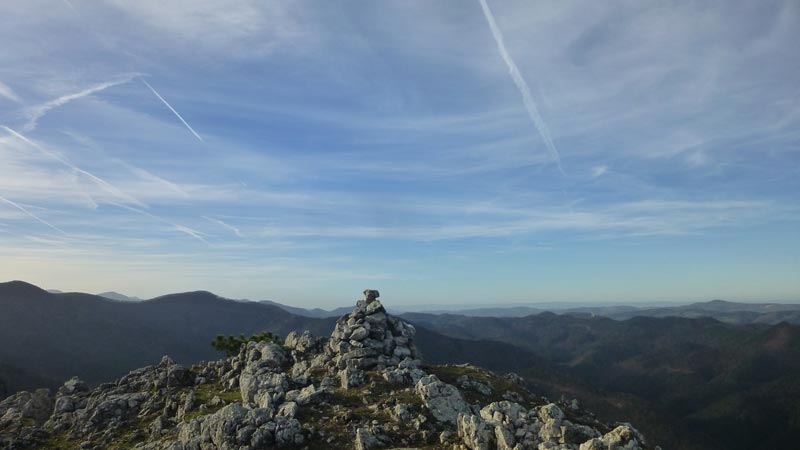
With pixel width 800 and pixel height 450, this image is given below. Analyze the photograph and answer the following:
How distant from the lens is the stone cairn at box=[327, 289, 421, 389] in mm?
77062

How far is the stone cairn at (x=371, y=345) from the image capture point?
7706cm

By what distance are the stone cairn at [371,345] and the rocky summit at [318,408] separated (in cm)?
26

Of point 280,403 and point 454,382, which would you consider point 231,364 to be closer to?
point 280,403

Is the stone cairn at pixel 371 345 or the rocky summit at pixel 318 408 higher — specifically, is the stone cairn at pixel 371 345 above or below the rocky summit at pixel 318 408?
above

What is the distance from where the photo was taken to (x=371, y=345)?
89.8m

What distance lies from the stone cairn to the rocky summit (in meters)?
0.26

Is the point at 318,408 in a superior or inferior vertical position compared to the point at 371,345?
inferior

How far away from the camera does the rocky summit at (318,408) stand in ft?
169

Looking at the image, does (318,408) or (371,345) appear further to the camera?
(371,345)

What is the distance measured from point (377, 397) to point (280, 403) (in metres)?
14.1

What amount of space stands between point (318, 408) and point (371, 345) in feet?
88.5

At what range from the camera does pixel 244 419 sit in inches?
2221

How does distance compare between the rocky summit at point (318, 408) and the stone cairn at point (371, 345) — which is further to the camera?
the stone cairn at point (371, 345)

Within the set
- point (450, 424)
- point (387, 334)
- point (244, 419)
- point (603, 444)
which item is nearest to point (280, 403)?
point (244, 419)
